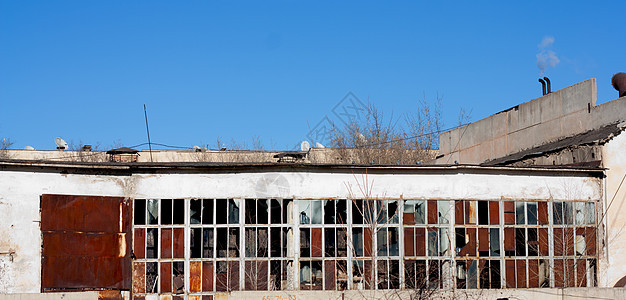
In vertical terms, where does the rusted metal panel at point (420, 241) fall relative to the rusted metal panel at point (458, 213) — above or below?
below

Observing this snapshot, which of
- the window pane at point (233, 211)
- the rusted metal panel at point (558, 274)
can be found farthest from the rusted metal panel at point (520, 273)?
the window pane at point (233, 211)

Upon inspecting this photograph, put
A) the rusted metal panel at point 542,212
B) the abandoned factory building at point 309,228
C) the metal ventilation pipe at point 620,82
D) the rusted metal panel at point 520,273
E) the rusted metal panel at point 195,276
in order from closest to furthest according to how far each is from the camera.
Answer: the abandoned factory building at point 309,228, the rusted metal panel at point 195,276, the rusted metal panel at point 520,273, the rusted metal panel at point 542,212, the metal ventilation pipe at point 620,82

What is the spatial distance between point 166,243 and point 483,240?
8046mm

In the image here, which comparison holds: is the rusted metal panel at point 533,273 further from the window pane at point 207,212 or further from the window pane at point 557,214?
the window pane at point 207,212

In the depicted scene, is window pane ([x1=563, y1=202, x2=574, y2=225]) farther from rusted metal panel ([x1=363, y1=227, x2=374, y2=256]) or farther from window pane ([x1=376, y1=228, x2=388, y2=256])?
rusted metal panel ([x1=363, y1=227, x2=374, y2=256])

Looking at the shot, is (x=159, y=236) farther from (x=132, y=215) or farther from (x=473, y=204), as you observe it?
(x=473, y=204)

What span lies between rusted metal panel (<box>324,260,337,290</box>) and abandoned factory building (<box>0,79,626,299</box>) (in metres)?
0.03

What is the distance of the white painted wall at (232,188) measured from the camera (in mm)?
16953

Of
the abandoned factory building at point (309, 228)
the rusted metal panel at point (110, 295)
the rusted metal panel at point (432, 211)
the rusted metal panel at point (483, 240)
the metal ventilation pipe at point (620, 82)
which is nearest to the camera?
the abandoned factory building at point (309, 228)

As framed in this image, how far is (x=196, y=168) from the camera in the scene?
17.8 m

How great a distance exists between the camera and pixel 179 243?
1767cm

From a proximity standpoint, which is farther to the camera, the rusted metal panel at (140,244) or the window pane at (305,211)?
the window pane at (305,211)

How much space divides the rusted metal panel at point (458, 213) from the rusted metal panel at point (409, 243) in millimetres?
1220

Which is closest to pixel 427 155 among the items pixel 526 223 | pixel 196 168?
pixel 526 223
